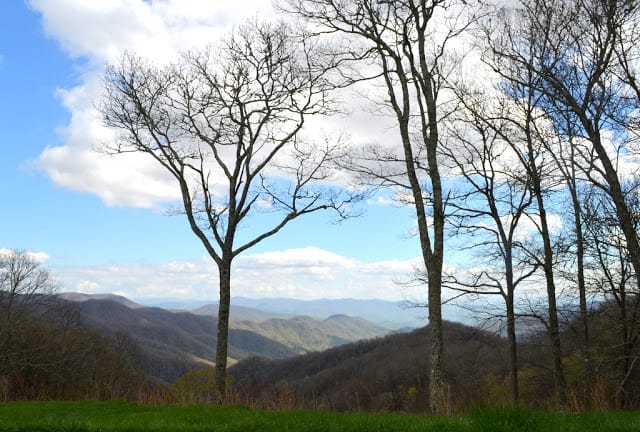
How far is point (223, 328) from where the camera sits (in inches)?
688

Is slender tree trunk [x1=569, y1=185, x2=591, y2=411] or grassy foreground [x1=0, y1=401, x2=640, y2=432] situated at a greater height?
slender tree trunk [x1=569, y1=185, x2=591, y2=411]

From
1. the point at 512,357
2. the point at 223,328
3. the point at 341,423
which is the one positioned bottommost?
the point at 341,423

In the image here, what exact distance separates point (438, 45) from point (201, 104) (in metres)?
9.89

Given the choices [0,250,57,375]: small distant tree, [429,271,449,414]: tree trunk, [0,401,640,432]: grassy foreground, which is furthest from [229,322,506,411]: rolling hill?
[0,401,640,432]: grassy foreground

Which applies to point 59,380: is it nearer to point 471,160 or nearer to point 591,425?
point 471,160

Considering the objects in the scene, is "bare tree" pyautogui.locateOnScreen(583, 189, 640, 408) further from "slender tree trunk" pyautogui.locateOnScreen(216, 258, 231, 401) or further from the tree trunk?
"slender tree trunk" pyautogui.locateOnScreen(216, 258, 231, 401)

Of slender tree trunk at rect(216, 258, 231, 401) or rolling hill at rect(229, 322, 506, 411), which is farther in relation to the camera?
rolling hill at rect(229, 322, 506, 411)

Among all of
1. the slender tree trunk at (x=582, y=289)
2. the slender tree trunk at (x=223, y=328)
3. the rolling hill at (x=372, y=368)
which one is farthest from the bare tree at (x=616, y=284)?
the rolling hill at (x=372, y=368)

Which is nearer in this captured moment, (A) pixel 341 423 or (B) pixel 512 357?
(A) pixel 341 423

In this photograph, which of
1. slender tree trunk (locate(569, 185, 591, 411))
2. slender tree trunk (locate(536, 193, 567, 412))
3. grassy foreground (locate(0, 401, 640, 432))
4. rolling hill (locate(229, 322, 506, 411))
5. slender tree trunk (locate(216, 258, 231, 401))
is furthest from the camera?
rolling hill (locate(229, 322, 506, 411))

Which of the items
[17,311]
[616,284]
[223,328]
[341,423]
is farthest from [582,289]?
[17,311]

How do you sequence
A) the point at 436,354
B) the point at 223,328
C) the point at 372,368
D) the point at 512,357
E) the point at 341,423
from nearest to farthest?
the point at 341,423 < the point at 436,354 < the point at 223,328 < the point at 512,357 < the point at 372,368

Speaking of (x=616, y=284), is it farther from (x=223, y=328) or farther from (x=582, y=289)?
(x=223, y=328)

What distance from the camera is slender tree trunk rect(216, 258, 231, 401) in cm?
1682
